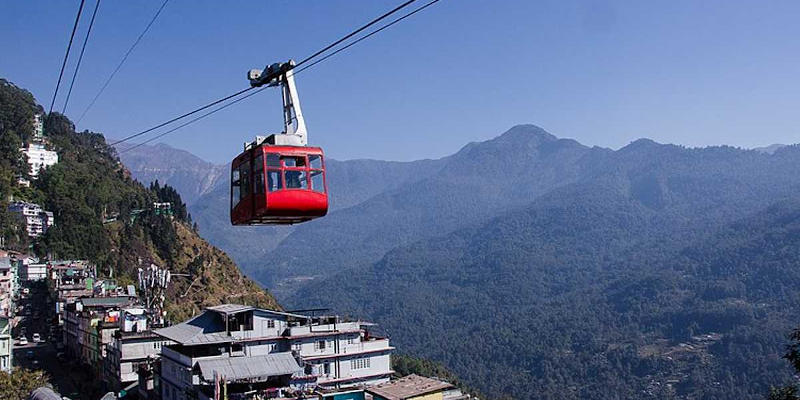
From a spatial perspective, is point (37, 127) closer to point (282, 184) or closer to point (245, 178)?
point (245, 178)

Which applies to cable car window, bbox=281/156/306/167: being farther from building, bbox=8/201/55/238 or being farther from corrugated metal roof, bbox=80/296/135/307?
building, bbox=8/201/55/238

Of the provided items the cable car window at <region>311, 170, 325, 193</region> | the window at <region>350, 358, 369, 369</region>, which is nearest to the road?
the window at <region>350, 358, 369, 369</region>

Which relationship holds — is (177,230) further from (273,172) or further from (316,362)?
(273,172)

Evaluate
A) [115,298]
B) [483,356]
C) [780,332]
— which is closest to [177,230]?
[115,298]

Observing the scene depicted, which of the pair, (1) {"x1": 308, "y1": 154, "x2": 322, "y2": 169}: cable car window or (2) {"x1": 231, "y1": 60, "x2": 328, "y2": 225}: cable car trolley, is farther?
(1) {"x1": 308, "y1": 154, "x2": 322, "y2": 169}: cable car window

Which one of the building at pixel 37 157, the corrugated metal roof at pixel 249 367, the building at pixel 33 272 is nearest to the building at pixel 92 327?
the building at pixel 33 272

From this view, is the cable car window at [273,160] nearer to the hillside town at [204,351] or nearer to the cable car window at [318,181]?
the cable car window at [318,181]

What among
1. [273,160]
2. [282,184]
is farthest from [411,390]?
[273,160]

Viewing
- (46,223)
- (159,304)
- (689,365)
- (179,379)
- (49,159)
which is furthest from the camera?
(689,365)
